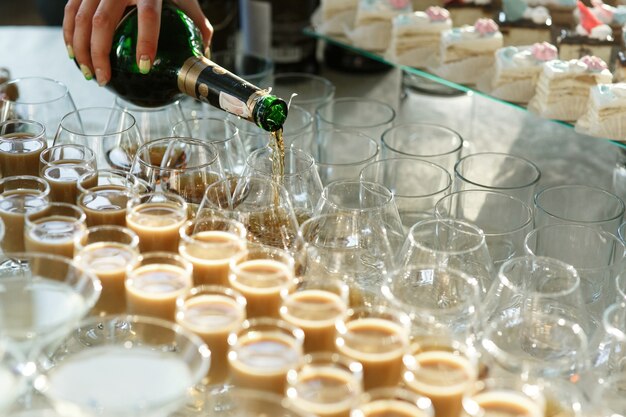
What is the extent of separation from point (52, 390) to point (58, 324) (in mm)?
121

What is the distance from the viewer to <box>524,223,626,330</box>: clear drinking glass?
164cm

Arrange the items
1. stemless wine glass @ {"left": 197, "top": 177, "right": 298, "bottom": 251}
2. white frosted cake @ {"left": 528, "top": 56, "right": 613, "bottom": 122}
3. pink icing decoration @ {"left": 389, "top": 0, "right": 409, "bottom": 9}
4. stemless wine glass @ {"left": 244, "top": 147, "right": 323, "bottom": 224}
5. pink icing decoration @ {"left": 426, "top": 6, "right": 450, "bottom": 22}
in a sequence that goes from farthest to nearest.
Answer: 1. pink icing decoration @ {"left": 389, "top": 0, "right": 409, "bottom": 9}
2. pink icing decoration @ {"left": 426, "top": 6, "right": 450, "bottom": 22}
3. white frosted cake @ {"left": 528, "top": 56, "right": 613, "bottom": 122}
4. stemless wine glass @ {"left": 244, "top": 147, "right": 323, "bottom": 224}
5. stemless wine glass @ {"left": 197, "top": 177, "right": 298, "bottom": 251}

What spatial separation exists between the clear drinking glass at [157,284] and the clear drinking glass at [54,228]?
14cm

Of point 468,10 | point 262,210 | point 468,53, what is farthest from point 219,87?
point 468,10

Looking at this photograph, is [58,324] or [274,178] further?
[274,178]

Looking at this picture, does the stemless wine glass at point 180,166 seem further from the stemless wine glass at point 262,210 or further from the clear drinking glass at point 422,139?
the clear drinking glass at point 422,139

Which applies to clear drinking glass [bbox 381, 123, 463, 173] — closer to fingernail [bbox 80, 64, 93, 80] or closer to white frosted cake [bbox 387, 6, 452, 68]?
white frosted cake [bbox 387, 6, 452, 68]

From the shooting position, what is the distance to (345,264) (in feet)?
5.08

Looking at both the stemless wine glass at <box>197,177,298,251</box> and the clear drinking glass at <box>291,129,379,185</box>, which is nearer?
the stemless wine glass at <box>197,177,298,251</box>

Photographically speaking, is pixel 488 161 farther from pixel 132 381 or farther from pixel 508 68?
pixel 132 381

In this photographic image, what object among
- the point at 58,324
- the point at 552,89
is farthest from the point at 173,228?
the point at 552,89

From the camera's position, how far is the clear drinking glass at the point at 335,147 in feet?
6.59

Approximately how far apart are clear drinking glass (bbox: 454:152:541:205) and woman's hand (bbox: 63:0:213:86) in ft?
2.18

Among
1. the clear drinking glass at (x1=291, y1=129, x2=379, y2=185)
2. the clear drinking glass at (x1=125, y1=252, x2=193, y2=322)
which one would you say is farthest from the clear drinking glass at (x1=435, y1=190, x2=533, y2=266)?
the clear drinking glass at (x1=125, y1=252, x2=193, y2=322)
